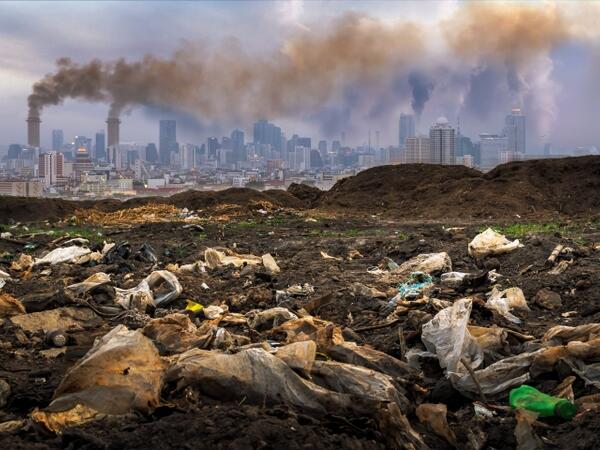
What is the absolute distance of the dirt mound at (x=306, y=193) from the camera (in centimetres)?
3284

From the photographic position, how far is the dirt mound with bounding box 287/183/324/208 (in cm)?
3284

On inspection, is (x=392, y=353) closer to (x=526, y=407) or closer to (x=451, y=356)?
(x=451, y=356)

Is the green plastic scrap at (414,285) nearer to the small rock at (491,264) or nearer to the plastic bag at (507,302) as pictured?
the plastic bag at (507,302)

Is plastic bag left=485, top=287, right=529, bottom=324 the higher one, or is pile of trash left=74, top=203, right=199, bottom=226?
plastic bag left=485, top=287, right=529, bottom=324

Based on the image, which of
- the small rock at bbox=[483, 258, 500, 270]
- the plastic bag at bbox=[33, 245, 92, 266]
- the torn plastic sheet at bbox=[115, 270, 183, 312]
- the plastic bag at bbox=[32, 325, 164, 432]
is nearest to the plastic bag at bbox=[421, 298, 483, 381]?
the plastic bag at bbox=[32, 325, 164, 432]

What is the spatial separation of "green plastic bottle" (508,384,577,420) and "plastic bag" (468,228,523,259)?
5280mm

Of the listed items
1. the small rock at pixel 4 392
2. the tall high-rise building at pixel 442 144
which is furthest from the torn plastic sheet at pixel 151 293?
the tall high-rise building at pixel 442 144

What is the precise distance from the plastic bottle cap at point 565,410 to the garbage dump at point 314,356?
0.01 m

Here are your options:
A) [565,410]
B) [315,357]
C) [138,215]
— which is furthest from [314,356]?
[138,215]

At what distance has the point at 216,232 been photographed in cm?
1589

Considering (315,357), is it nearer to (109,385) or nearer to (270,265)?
(109,385)

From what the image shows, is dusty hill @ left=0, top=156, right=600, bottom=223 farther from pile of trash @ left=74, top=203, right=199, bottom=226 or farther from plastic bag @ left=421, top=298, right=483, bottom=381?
plastic bag @ left=421, top=298, right=483, bottom=381

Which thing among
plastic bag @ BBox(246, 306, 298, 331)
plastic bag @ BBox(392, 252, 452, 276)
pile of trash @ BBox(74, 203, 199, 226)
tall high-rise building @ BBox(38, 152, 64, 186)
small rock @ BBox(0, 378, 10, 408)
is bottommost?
pile of trash @ BBox(74, 203, 199, 226)

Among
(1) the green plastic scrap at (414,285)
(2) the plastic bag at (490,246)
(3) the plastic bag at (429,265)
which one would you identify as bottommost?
(1) the green plastic scrap at (414,285)
